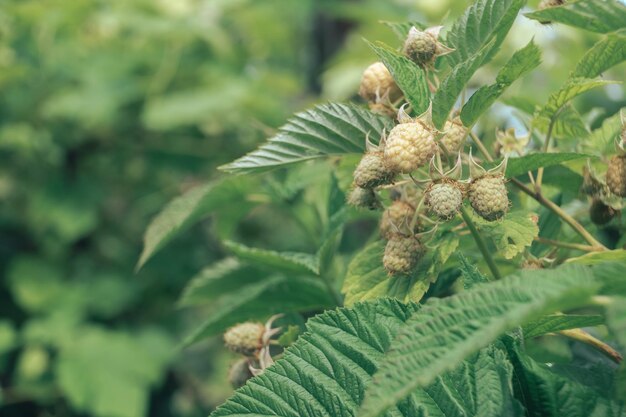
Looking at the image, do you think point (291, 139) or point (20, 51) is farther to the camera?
point (20, 51)

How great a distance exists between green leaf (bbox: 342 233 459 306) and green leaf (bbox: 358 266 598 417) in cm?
20

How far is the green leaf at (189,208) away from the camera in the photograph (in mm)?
1088

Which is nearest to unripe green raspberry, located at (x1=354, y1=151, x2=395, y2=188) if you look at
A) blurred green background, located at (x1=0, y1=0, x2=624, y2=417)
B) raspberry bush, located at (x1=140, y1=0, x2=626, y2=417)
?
raspberry bush, located at (x1=140, y1=0, x2=626, y2=417)

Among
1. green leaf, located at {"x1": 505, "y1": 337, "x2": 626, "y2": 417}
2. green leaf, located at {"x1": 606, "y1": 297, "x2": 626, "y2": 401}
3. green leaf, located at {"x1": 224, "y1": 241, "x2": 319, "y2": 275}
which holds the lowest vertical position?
green leaf, located at {"x1": 224, "y1": 241, "x2": 319, "y2": 275}

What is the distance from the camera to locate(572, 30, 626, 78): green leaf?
771 mm

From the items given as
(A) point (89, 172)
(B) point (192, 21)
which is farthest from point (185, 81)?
(A) point (89, 172)

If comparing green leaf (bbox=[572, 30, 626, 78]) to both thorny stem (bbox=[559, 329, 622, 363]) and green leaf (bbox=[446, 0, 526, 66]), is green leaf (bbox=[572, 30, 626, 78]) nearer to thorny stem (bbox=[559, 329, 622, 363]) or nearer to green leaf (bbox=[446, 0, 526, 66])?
green leaf (bbox=[446, 0, 526, 66])

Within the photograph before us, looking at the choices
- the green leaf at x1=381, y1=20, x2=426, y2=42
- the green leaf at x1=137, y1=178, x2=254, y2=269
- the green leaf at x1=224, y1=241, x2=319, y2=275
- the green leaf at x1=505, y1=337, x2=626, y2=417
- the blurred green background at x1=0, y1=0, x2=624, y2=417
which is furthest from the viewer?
the blurred green background at x1=0, y1=0, x2=624, y2=417

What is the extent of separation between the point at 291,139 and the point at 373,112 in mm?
93

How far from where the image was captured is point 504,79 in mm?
741

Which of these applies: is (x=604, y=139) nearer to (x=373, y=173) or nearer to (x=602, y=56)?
(x=602, y=56)

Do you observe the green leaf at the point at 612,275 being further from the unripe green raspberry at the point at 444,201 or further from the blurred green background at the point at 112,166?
the blurred green background at the point at 112,166

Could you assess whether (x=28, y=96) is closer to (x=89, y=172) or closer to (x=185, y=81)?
(x=89, y=172)

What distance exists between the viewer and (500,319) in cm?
51
